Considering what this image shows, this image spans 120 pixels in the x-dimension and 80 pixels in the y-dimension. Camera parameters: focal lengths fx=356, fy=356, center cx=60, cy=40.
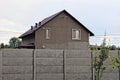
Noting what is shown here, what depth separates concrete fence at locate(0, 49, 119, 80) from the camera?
15.1m

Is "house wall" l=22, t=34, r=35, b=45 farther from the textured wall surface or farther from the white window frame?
the textured wall surface

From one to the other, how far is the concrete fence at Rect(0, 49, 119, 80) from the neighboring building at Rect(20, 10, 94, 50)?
26.7 meters

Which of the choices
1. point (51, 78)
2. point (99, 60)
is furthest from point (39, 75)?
point (99, 60)

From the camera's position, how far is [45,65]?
15508 mm

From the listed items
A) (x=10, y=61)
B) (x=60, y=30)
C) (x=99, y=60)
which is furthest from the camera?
(x=60, y=30)

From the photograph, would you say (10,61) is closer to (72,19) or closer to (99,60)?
(99,60)

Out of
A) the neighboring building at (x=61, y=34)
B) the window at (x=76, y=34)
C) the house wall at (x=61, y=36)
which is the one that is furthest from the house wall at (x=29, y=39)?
the window at (x=76, y=34)

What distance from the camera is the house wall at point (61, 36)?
43.2 meters

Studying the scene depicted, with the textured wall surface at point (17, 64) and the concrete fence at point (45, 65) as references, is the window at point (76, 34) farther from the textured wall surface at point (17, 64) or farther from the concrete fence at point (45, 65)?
the textured wall surface at point (17, 64)

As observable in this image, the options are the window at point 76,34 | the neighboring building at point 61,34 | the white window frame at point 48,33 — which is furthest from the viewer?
the window at point 76,34

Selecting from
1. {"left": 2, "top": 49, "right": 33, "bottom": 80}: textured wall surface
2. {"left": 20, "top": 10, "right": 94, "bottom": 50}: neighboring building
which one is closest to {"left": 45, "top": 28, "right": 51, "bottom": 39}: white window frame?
{"left": 20, "top": 10, "right": 94, "bottom": 50}: neighboring building

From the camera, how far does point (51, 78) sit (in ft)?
51.2

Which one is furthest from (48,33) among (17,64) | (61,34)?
(17,64)

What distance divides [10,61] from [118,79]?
5.25 m
